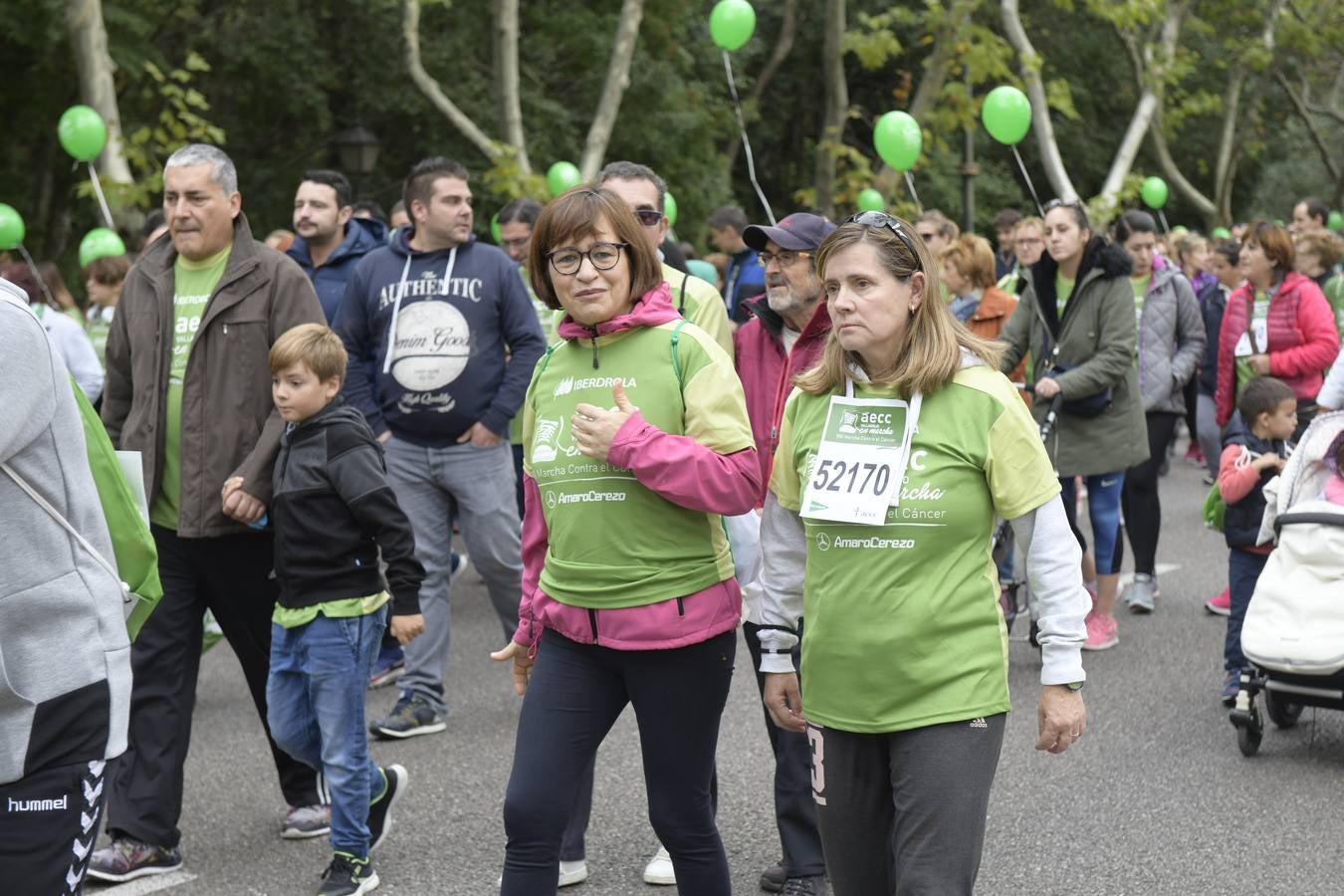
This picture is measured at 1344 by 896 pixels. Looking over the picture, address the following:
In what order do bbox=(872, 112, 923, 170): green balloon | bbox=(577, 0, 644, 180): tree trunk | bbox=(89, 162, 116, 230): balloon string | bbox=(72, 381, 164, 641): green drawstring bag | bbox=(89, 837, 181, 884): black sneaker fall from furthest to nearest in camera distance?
bbox=(577, 0, 644, 180): tree trunk → bbox=(872, 112, 923, 170): green balloon → bbox=(89, 162, 116, 230): balloon string → bbox=(89, 837, 181, 884): black sneaker → bbox=(72, 381, 164, 641): green drawstring bag

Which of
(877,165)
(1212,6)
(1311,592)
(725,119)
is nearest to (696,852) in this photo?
(1311,592)

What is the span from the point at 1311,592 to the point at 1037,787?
122 cm

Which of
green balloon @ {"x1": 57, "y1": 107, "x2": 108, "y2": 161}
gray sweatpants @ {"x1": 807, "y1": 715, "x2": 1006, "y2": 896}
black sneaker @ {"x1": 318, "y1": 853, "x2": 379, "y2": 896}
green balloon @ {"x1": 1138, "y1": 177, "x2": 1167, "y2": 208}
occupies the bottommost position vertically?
green balloon @ {"x1": 1138, "y1": 177, "x2": 1167, "y2": 208}

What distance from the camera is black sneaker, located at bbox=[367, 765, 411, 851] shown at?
17.0 feet

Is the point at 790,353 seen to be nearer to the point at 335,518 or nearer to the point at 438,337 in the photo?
the point at 335,518

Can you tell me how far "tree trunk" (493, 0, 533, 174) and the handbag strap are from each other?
14.4 metres

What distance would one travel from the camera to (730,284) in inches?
393

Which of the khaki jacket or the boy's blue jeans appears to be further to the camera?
the khaki jacket

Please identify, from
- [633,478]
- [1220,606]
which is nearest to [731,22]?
[1220,606]

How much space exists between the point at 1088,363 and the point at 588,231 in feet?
14.4

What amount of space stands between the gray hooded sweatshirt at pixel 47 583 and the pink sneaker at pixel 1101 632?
5856mm

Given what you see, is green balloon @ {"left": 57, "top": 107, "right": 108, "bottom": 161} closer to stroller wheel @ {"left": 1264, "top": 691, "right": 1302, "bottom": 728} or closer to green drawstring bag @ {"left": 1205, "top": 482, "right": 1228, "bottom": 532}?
green drawstring bag @ {"left": 1205, "top": 482, "right": 1228, "bottom": 532}

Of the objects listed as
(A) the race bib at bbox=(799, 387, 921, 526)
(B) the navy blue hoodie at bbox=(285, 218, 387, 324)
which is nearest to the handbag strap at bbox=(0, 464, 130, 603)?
(A) the race bib at bbox=(799, 387, 921, 526)

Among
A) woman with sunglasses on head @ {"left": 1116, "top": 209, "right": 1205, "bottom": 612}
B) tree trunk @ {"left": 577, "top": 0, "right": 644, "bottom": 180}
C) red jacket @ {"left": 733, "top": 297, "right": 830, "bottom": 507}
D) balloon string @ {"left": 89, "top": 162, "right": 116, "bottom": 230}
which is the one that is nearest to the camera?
red jacket @ {"left": 733, "top": 297, "right": 830, "bottom": 507}
